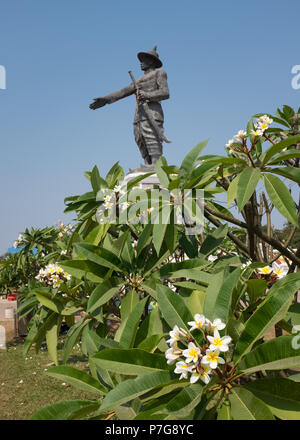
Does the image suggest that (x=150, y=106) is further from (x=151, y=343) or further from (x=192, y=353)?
(x=192, y=353)

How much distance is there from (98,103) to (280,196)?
6.48 metres

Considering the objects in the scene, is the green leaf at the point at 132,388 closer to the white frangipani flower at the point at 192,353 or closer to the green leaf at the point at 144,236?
the white frangipani flower at the point at 192,353

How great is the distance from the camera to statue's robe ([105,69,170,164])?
717cm

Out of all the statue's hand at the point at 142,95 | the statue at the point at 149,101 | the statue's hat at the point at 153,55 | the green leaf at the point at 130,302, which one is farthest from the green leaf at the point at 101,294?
the statue's hat at the point at 153,55

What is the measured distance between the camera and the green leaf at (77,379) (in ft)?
2.96

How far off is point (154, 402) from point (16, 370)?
4.86 meters

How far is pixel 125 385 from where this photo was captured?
0.72 metres

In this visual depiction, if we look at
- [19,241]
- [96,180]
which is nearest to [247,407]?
[96,180]

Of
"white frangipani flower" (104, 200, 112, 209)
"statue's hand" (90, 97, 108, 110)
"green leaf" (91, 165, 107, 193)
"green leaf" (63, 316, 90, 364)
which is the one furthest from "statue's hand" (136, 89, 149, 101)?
"green leaf" (63, 316, 90, 364)

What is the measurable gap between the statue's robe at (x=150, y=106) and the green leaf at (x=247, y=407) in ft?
22.5

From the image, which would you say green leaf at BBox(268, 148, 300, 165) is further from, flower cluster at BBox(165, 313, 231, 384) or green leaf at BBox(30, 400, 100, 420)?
green leaf at BBox(30, 400, 100, 420)

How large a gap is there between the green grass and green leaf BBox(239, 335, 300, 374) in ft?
10.5

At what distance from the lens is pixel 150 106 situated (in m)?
7.39
